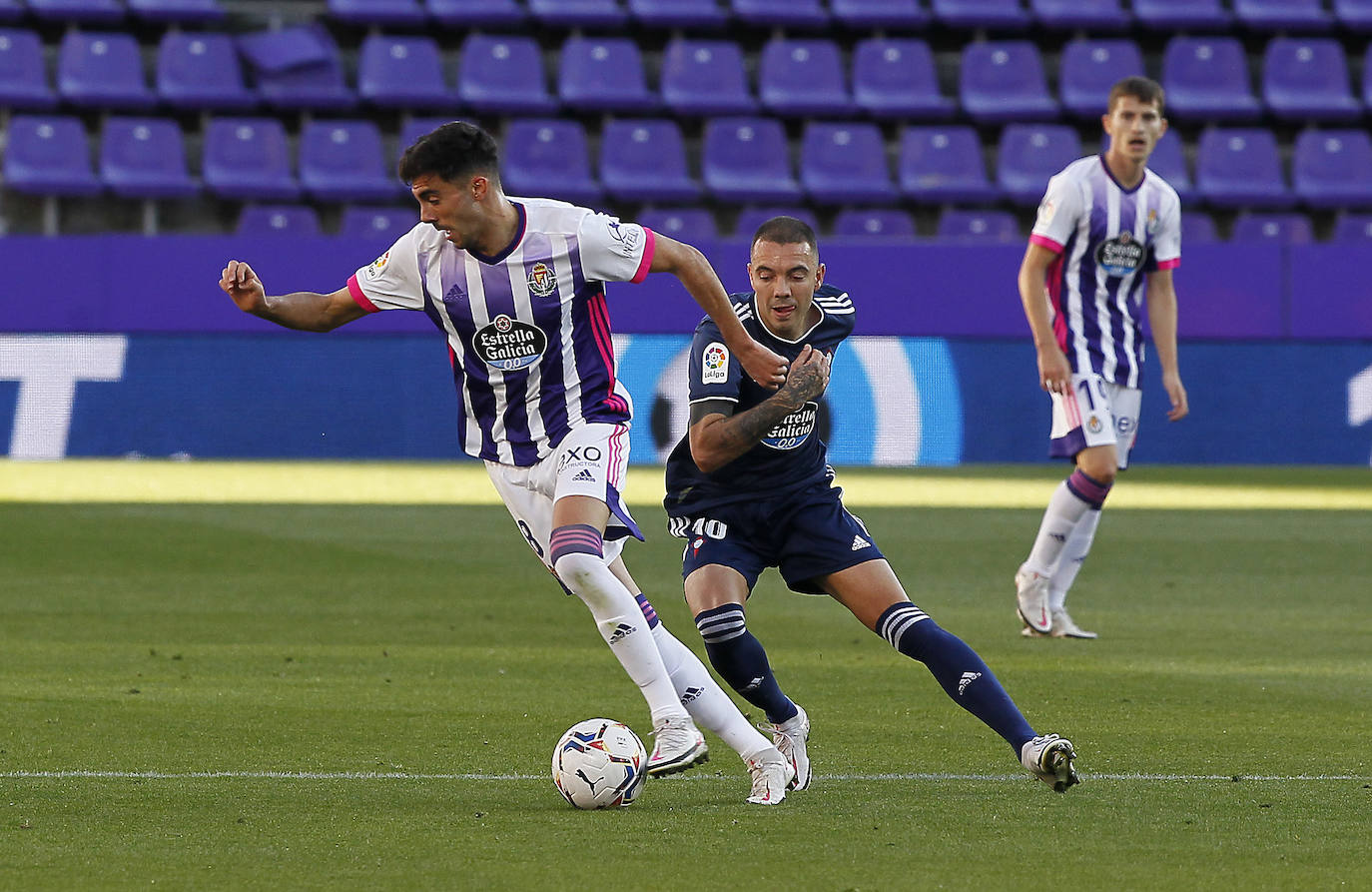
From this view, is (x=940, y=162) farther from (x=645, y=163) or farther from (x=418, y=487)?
(x=418, y=487)

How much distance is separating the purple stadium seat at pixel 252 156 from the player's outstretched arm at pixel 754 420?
49.7 feet

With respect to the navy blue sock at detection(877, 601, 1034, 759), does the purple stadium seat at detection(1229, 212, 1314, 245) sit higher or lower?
higher

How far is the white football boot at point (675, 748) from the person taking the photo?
16.6 feet

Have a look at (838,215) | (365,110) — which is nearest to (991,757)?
(838,215)

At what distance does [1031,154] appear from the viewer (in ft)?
66.8

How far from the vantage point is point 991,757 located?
562 centimetres

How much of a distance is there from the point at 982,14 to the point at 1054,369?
45.9ft

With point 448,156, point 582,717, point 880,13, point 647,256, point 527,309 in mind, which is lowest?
point 582,717

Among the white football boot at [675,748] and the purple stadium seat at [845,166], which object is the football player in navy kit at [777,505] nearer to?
the white football boot at [675,748]

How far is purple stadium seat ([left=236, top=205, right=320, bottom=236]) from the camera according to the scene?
63.0 ft

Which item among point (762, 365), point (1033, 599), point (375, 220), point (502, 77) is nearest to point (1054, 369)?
point (1033, 599)

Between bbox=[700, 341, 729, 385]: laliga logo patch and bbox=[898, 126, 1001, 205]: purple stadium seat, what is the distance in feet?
50.0

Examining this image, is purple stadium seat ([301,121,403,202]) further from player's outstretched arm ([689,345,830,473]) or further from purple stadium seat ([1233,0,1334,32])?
player's outstretched arm ([689,345,830,473])

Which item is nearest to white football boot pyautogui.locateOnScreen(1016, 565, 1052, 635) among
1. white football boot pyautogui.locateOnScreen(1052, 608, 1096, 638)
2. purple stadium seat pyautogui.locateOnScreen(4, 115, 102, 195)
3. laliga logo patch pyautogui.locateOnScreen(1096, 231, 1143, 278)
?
white football boot pyautogui.locateOnScreen(1052, 608, 1096, 638)
